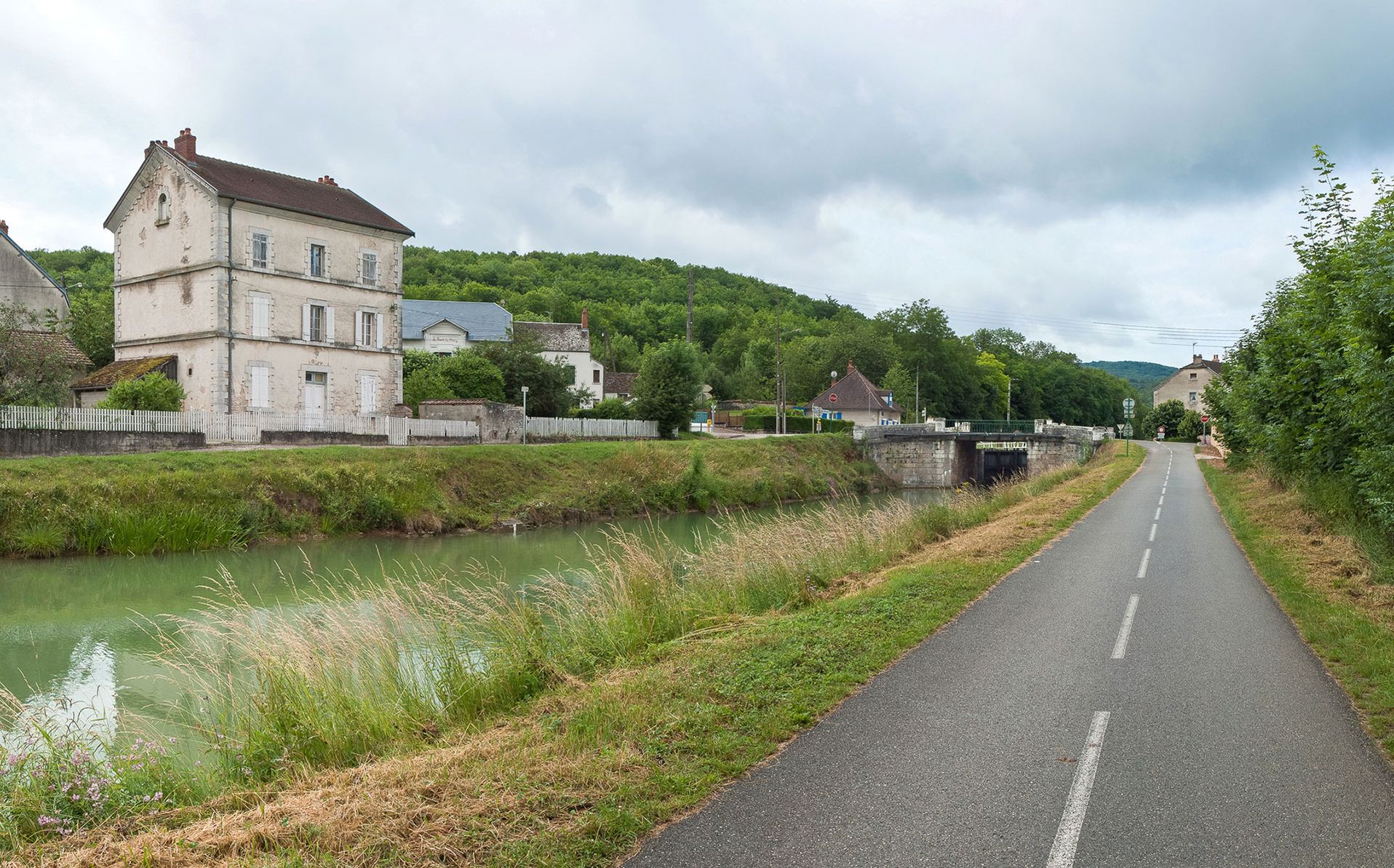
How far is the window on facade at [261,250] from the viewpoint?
40281 millimetres

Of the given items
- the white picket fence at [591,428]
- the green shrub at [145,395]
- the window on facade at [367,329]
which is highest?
the window on facade at [367,329]

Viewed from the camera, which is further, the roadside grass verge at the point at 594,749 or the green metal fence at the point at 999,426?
the green metal fence at the point at 999,426

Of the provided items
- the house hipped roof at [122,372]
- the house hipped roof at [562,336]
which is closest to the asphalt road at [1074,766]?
the house hipped roof at [122,372]

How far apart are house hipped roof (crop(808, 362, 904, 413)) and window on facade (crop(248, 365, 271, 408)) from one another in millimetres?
59996

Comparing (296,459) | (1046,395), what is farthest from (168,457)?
(1046,395)

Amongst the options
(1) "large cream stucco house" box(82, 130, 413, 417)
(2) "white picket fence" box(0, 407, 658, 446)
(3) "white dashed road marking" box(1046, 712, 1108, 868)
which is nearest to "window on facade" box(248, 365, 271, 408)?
(1) "large cream stucco house" box(82, 130, 413, 417)

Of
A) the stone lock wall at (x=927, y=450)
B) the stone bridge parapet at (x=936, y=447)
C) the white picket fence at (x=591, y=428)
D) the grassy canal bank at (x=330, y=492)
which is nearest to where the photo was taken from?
the grassy canal bank at (x=330, y=492)

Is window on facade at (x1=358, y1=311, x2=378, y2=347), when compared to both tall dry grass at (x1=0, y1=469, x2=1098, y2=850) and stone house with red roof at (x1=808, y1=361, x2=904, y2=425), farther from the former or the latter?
stone house with red roof at (x1=808, y1=361, x2=904, y2=425)

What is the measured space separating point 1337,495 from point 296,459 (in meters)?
28.6

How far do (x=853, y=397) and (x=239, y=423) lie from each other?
65.3 meters

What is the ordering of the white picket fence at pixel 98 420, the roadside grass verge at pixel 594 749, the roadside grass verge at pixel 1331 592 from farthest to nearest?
the white picket fence at pixel 98 420, the roadside grass verge at pixel 1331 592, the roadside grass verge at pixel 594 749

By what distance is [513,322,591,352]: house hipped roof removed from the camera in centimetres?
8144

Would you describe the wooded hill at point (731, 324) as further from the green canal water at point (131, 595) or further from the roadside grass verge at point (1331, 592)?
the roadside grass verge at point (1331, 592)

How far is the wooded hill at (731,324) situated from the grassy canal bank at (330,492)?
55778mm
